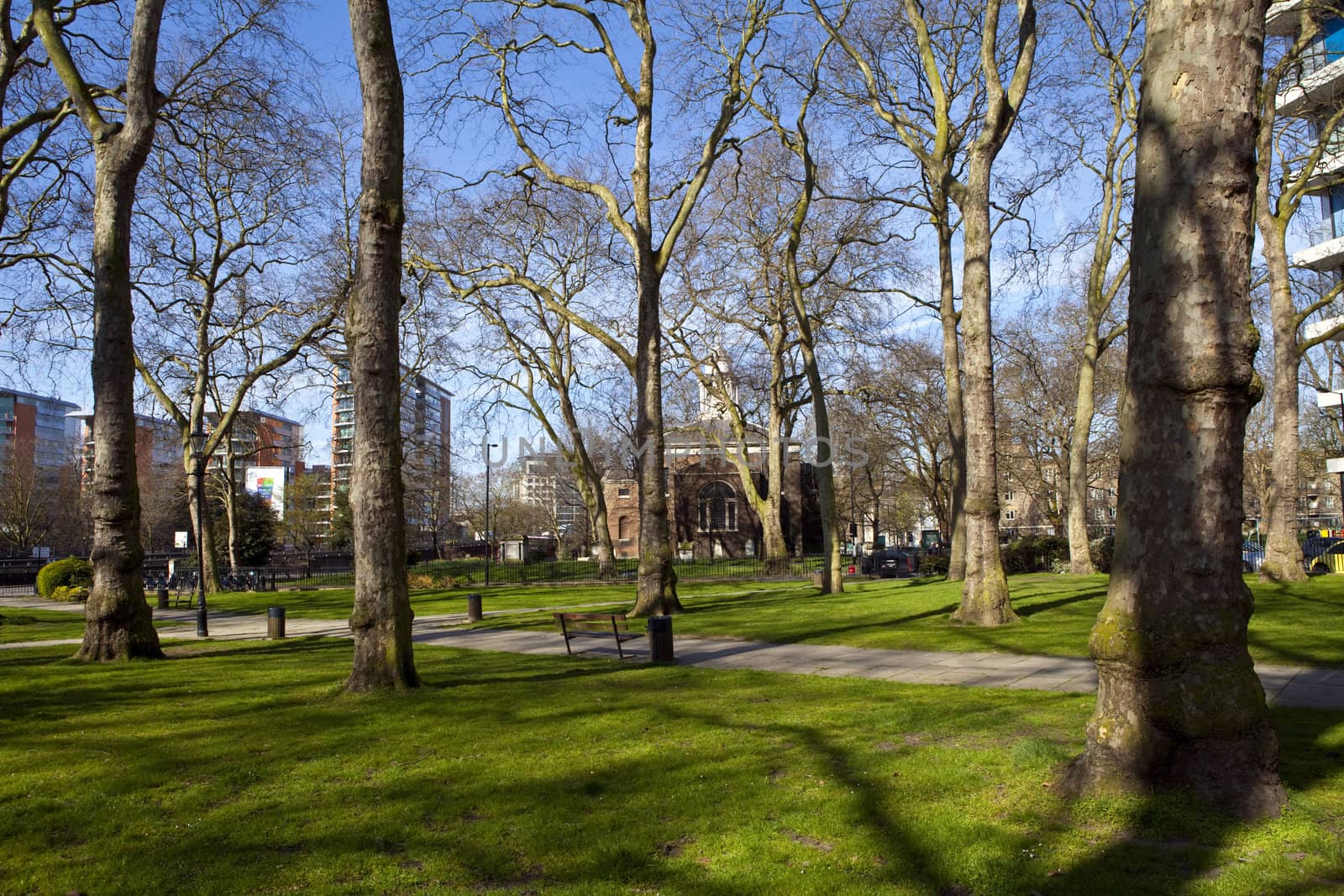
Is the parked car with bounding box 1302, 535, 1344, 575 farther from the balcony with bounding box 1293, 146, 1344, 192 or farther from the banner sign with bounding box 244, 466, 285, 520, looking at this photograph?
the banner sign with bounding box 244, 466, 285, 520

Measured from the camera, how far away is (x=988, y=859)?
455 centimetres

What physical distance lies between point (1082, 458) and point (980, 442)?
12866 millimetres

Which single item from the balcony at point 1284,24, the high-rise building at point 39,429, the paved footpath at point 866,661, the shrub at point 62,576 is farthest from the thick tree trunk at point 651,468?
the high-rise building at point 39,429

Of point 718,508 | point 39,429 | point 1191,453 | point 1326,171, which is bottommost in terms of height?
point 718,508

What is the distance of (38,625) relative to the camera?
2103cm

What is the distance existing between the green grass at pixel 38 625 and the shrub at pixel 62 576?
462cm

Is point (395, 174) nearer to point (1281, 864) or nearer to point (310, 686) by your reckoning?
point (310, 686)

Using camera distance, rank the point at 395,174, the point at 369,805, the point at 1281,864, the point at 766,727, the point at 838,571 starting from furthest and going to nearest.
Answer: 1. the point at 838,571
2. the point at 395,174
3. the point at 766,727
4. the point at 369,805
5. the point at 1281,864

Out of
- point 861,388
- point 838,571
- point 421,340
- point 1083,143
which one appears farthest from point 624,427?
point 1083,143

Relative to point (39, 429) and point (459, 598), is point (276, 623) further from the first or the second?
point (39, 429)

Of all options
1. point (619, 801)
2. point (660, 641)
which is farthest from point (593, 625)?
point (619, 801)

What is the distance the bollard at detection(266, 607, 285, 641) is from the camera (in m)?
16.8

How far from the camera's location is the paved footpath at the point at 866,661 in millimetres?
8867

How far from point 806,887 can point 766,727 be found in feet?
11.1
